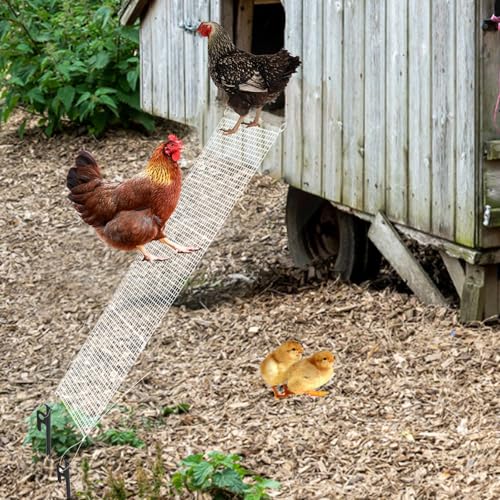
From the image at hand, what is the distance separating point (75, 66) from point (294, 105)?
3.17m

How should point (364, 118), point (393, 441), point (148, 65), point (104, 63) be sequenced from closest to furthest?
point (393, 441), point (364, 118), point (148, 65), point (104, 63)

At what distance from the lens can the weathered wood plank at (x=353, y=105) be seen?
6531 millimetres

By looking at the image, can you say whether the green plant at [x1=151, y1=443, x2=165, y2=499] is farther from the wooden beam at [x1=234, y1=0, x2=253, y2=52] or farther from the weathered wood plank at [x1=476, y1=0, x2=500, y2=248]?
the wooden beam at [x1=234, y1=0, x2=253, y2=52]

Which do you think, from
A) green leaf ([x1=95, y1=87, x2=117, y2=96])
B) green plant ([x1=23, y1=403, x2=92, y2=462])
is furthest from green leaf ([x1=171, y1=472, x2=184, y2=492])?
green leaf ([x1=95, y1=87, x2=117, y2=96])

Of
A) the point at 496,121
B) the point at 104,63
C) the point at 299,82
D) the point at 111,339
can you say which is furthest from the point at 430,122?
the point at 104,63

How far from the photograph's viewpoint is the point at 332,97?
6.80 metres

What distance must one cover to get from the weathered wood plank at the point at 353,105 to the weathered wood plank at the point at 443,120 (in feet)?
2.14

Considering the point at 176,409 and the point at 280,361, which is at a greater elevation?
the point at 280,361

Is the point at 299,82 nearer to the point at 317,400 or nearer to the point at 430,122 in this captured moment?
the point at 430,122

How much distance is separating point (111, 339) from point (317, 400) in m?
1.05

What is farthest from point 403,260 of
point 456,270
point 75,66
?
point 75,66

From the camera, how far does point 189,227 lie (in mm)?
5410

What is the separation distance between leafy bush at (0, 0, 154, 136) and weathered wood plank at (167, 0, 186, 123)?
188cm

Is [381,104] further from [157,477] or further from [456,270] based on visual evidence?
[157,477]
